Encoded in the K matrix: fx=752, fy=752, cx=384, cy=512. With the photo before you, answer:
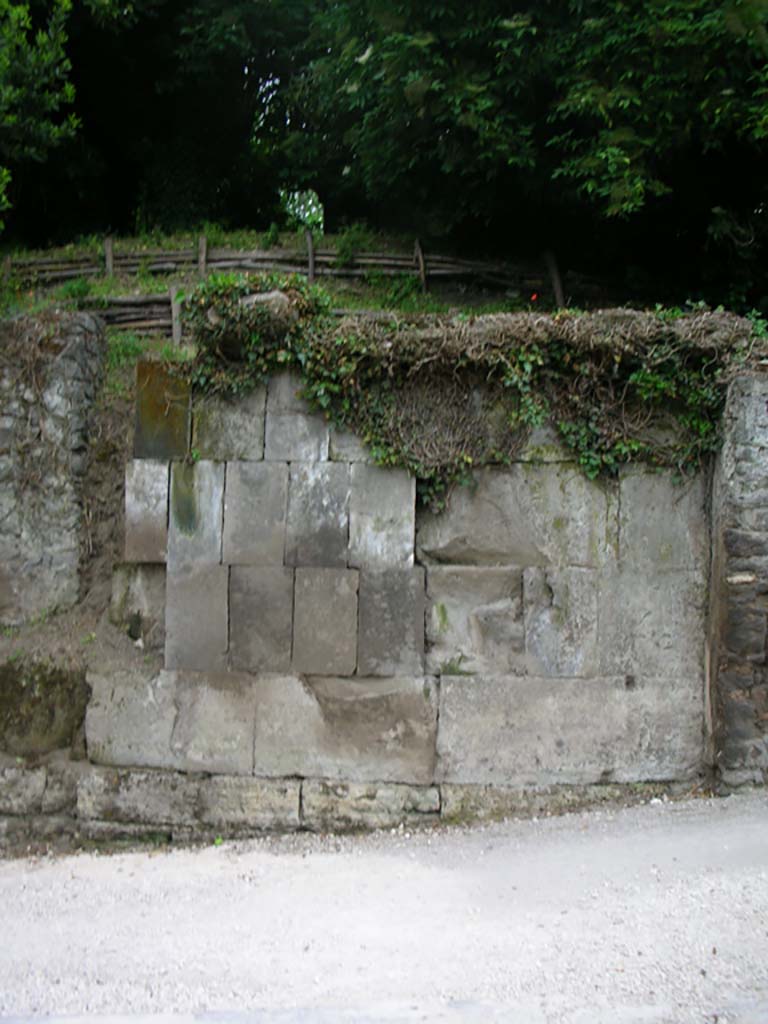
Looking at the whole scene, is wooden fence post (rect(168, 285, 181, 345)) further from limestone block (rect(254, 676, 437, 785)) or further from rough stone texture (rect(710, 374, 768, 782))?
rough stone texture (rect(710, 374, 768, 782))

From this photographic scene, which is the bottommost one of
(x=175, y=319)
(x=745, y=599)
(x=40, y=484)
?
(x=745, y=599)

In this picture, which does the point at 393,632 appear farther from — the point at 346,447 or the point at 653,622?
the point at 653,622

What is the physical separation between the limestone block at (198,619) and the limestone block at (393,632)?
3.10 ft

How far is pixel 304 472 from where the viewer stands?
5105mm

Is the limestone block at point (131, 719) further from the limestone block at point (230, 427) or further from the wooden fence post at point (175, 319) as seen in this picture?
the wooden fence post at point (175, 319)

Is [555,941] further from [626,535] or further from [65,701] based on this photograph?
[65,701]

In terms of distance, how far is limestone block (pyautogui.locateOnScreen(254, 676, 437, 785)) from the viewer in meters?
5.02

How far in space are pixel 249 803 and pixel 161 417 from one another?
2684 millimetres

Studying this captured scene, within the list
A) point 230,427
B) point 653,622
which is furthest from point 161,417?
point 653,622

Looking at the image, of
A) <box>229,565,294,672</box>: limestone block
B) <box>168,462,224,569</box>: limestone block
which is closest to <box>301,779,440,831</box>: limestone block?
<box>229,565,294,672</box>: limestone block

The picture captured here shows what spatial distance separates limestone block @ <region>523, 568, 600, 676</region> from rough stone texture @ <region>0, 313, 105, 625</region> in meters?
3.28

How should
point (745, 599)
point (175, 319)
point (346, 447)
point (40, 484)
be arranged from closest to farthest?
point (745, 599), point (346, 447), point (40, 484), point (175, 319)

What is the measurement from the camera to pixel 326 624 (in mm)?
5051

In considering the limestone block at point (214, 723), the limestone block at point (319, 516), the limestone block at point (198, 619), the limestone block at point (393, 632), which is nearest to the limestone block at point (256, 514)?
the limestone block at point (319, 516)
